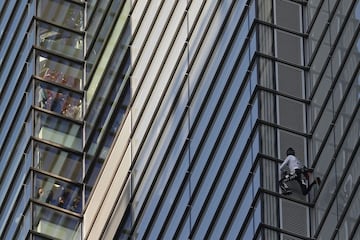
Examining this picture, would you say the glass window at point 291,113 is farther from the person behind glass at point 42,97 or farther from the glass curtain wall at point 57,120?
the person behind glass at point 42,97

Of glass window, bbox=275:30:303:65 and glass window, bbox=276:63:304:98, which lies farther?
glass window, bbox=275:30:303:65

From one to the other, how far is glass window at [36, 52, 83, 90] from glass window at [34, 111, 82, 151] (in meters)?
1.42

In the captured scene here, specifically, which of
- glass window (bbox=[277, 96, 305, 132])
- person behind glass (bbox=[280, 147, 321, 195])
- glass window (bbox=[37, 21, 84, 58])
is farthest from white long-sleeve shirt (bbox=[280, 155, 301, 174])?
glass window (bbox=[37, 21, 84, 58])

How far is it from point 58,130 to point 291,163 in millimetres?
15786

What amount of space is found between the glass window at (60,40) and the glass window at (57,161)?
4.06 metres

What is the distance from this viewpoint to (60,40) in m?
78.6

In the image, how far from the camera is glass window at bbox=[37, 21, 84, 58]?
7819 cm

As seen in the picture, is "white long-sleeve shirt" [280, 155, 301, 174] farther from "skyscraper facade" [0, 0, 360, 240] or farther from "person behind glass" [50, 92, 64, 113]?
"person behind glass" [50, 92, 64, 113]

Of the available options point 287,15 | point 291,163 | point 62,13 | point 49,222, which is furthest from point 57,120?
point 291,163

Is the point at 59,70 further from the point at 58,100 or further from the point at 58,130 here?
the point at 58,130

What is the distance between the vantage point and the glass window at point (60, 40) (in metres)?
78.2

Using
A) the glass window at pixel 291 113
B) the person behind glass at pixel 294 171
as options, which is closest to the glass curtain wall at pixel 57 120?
the glass window at pixel 291 113

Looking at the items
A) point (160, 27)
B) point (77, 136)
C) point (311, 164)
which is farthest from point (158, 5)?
point (311, 164)

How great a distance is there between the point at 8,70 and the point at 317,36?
17.8 m
